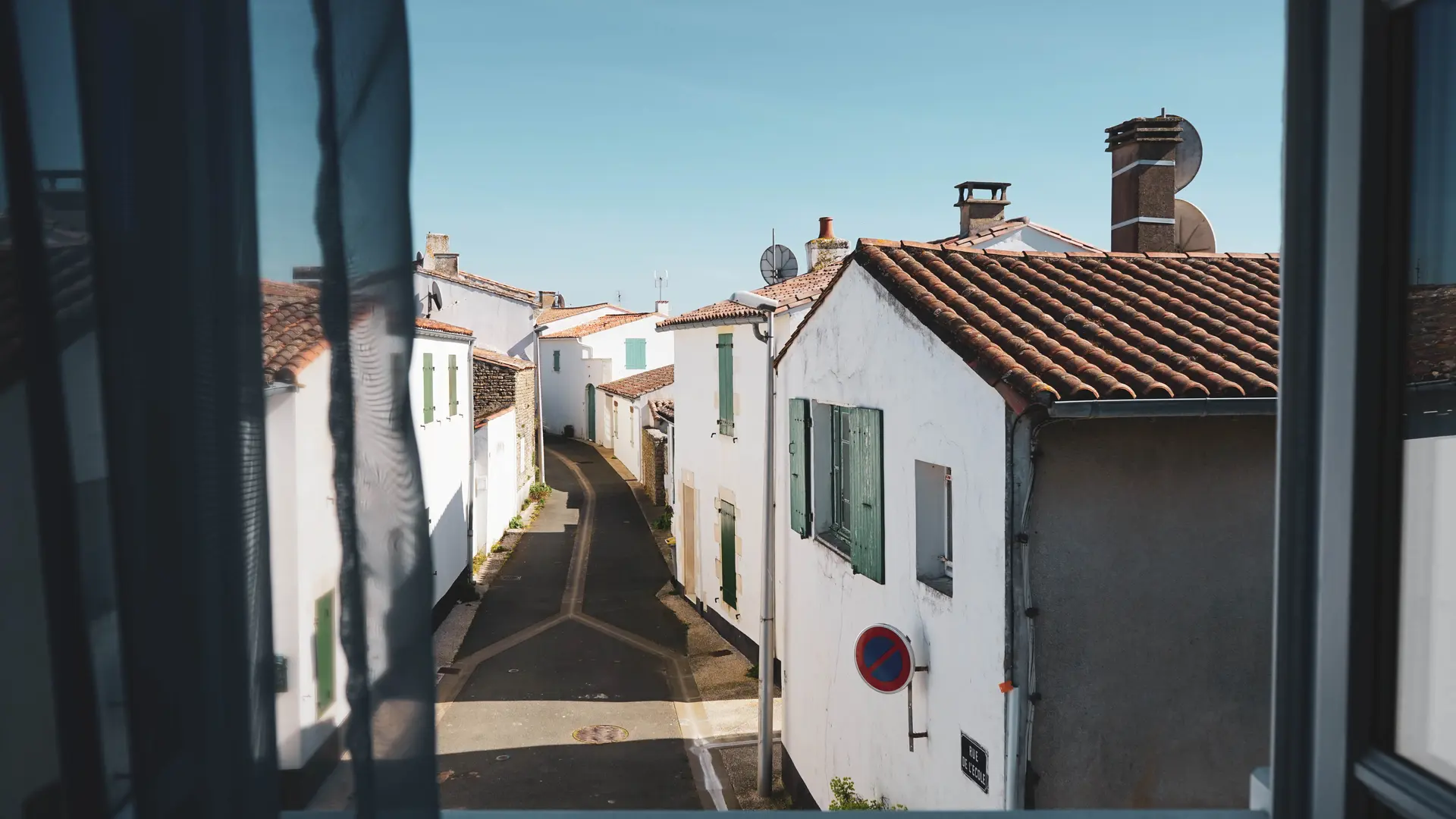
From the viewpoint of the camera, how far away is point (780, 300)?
36.8 feet

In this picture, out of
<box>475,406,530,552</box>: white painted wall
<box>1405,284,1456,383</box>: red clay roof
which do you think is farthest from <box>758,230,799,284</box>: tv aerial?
<box>1405,284,1456,383</box>: red clay roof

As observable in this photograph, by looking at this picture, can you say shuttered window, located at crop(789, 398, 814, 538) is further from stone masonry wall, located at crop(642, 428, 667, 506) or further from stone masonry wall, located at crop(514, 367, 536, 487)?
stone masonry wall, located at crop(514, 367, 536, 487)

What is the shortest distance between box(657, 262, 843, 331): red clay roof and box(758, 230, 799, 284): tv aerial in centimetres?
88

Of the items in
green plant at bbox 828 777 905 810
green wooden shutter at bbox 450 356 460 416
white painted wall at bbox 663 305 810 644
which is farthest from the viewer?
green wooden shutter at bbox 450 356 460 416

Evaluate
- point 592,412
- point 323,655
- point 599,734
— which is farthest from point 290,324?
point 592,412

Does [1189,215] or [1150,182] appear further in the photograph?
[1189,215]

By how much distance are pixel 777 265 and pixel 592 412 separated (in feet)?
59.3

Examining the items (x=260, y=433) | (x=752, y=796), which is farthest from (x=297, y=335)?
(x=752, y=796)

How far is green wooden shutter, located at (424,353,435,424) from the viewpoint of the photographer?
11570mm

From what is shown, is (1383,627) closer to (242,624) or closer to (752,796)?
(242,624)

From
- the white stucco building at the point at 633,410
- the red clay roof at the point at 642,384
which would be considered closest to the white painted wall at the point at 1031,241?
the white stucco building at the point at 633,410

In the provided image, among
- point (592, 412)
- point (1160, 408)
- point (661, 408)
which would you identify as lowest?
point (592, 412)

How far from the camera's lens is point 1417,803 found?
3.74ft

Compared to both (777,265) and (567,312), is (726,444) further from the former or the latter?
(567,312)
